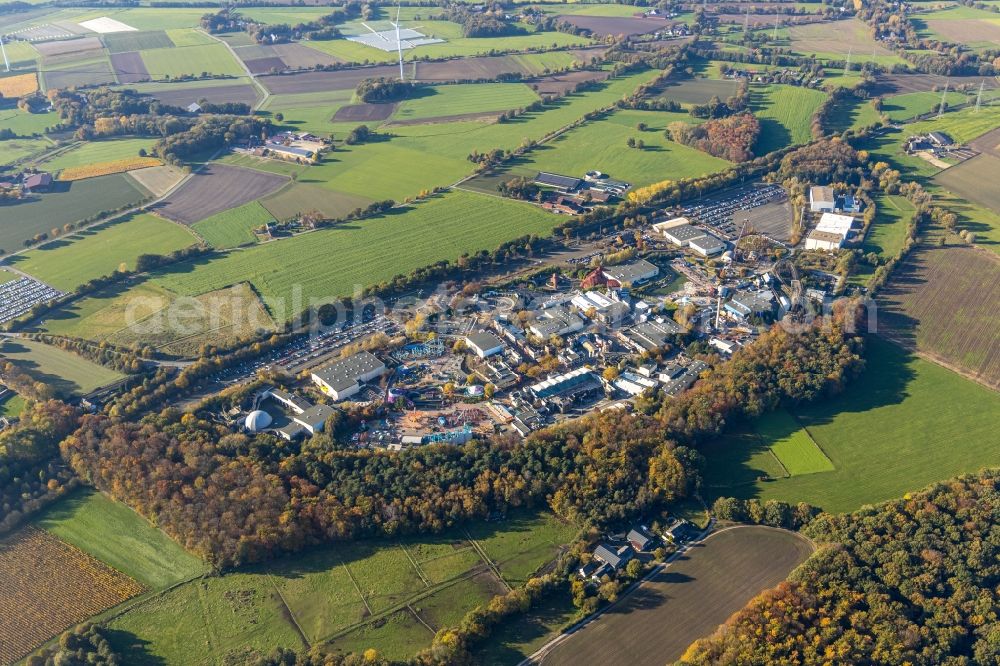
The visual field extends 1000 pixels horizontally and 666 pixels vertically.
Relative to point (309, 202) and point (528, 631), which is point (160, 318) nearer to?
point (309, 202)

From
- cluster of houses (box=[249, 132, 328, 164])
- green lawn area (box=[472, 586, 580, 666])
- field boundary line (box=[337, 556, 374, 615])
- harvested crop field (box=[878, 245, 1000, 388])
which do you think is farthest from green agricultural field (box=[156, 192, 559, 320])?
green lawn area (box=[472, 586, 580, 666])

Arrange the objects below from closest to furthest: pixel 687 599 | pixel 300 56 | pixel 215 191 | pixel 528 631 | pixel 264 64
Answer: pixel 528 631 < pixel 687 599 < pixel 215 191 < pixel 264 64 < pixel 300 56

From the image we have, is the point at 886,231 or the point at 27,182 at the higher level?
the point at 27,182

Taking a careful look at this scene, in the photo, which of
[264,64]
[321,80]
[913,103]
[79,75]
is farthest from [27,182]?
[913,103]

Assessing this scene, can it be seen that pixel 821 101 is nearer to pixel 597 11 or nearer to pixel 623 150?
pixel 623 150

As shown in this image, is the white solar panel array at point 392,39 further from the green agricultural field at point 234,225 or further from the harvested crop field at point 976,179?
the harvested crop field at point 976,179

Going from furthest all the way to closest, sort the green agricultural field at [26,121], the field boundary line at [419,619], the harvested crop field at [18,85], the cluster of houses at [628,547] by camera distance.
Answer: the harvested crop field at [18,85], the green agricultural field at [26,121], the cluster of houses at [628,547], the field boundary line at [419,619]

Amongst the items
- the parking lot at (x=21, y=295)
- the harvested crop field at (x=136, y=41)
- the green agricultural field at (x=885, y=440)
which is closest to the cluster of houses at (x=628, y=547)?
the green agricultural field at (x=885, y=440)
